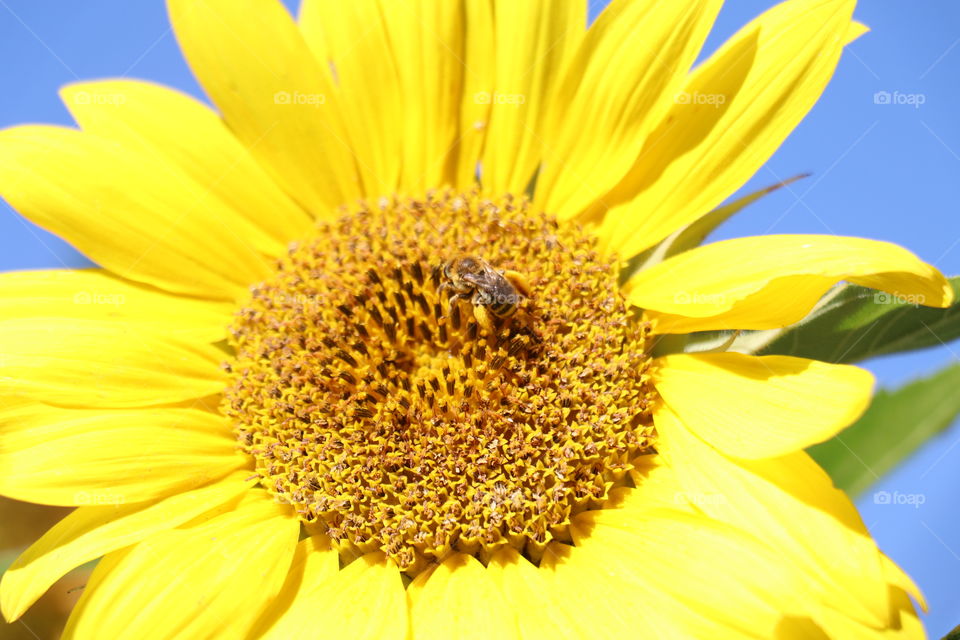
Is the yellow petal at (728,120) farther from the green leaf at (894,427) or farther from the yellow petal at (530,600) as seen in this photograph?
the yellow petal at (530,600)

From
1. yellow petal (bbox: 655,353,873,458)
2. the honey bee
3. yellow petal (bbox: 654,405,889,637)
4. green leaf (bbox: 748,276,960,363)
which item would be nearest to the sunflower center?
the honey bee

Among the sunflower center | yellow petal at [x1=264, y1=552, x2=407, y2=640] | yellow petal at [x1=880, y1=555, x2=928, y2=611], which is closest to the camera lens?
yellow petal at [x1=880, y1=555, x2=928, y2=611]

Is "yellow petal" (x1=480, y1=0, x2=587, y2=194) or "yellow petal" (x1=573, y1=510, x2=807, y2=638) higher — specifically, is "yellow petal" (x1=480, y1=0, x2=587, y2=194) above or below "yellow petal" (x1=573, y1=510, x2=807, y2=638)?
above

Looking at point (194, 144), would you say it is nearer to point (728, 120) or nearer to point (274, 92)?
point (274, 92)

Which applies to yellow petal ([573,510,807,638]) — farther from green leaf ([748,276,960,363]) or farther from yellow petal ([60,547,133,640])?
yellow petal ([60,547,133,640])

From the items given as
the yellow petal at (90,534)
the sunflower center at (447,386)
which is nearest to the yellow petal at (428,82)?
the sunflower center at (447,386)

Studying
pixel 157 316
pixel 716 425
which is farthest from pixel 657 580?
pixel 157 316
